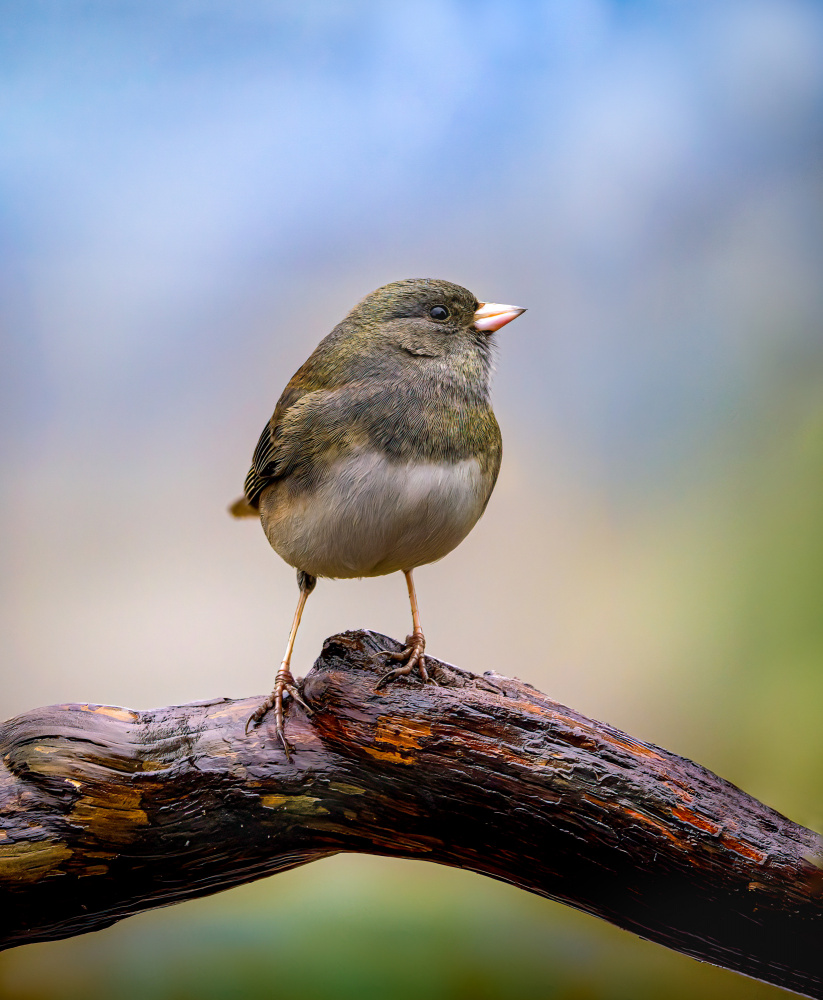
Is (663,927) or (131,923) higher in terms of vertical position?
(663,927)

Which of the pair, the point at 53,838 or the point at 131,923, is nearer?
the point at 53,838

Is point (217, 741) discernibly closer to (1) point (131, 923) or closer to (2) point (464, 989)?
(1) point (131, 923)

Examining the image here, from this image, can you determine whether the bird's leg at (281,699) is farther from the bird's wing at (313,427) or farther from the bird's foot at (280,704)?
the bird's wing at (313,427)

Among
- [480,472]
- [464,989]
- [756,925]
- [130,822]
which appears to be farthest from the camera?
[464,989]

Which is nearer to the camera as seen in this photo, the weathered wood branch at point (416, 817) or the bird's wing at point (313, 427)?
the weathered wood branch at point (416, 817)

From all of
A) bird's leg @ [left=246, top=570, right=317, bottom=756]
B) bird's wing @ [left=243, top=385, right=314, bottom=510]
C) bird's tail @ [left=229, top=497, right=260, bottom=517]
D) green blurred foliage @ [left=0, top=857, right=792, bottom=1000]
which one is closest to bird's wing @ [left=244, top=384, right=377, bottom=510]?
bird's wing @ [left=243, top=385, right=314, bottom=510]

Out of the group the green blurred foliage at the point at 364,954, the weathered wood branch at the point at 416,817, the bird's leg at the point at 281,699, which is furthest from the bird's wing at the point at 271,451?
the green blurred foliage at the point at 364,954

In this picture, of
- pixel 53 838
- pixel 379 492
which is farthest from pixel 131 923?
pixel 379 492

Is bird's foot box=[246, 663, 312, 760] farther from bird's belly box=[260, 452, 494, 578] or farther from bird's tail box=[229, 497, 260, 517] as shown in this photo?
bird's tail box=[229, 497, 260, 517]
